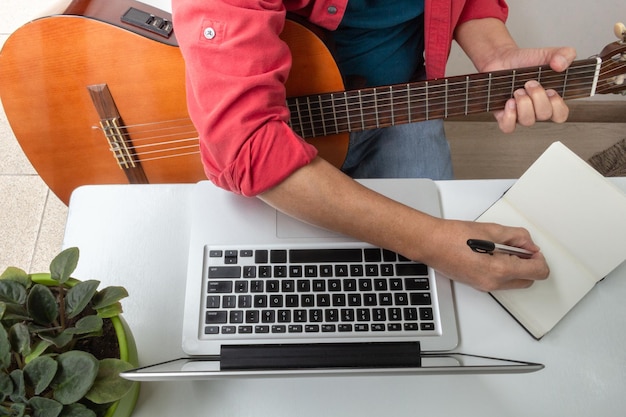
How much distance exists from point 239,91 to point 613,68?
2.35ft

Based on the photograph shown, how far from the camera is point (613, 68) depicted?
3.19 feet

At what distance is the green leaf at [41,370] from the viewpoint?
1.73ft

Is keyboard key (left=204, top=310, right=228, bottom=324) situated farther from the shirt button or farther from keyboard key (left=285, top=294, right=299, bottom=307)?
the shirt button

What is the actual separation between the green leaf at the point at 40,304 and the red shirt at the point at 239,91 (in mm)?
271

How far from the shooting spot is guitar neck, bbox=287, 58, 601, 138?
38.4 inches

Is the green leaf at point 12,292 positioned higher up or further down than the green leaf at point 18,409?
higher up

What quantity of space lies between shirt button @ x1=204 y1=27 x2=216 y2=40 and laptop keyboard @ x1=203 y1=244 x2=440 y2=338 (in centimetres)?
30

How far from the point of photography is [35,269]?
142 centimetres

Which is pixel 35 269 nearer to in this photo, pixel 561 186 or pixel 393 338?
pixel 393 338

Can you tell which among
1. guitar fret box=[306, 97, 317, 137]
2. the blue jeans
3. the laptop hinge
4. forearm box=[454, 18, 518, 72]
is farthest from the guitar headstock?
the laptop hinge

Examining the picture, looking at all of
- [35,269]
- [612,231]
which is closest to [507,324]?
[612,231]

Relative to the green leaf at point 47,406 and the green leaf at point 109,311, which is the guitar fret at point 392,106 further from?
the green leaf at point 47,406

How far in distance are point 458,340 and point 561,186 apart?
0.94 feet

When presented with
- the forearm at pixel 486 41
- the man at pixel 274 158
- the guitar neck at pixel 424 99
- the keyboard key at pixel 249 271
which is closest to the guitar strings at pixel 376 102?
the guitar neck at pixel 424 99
